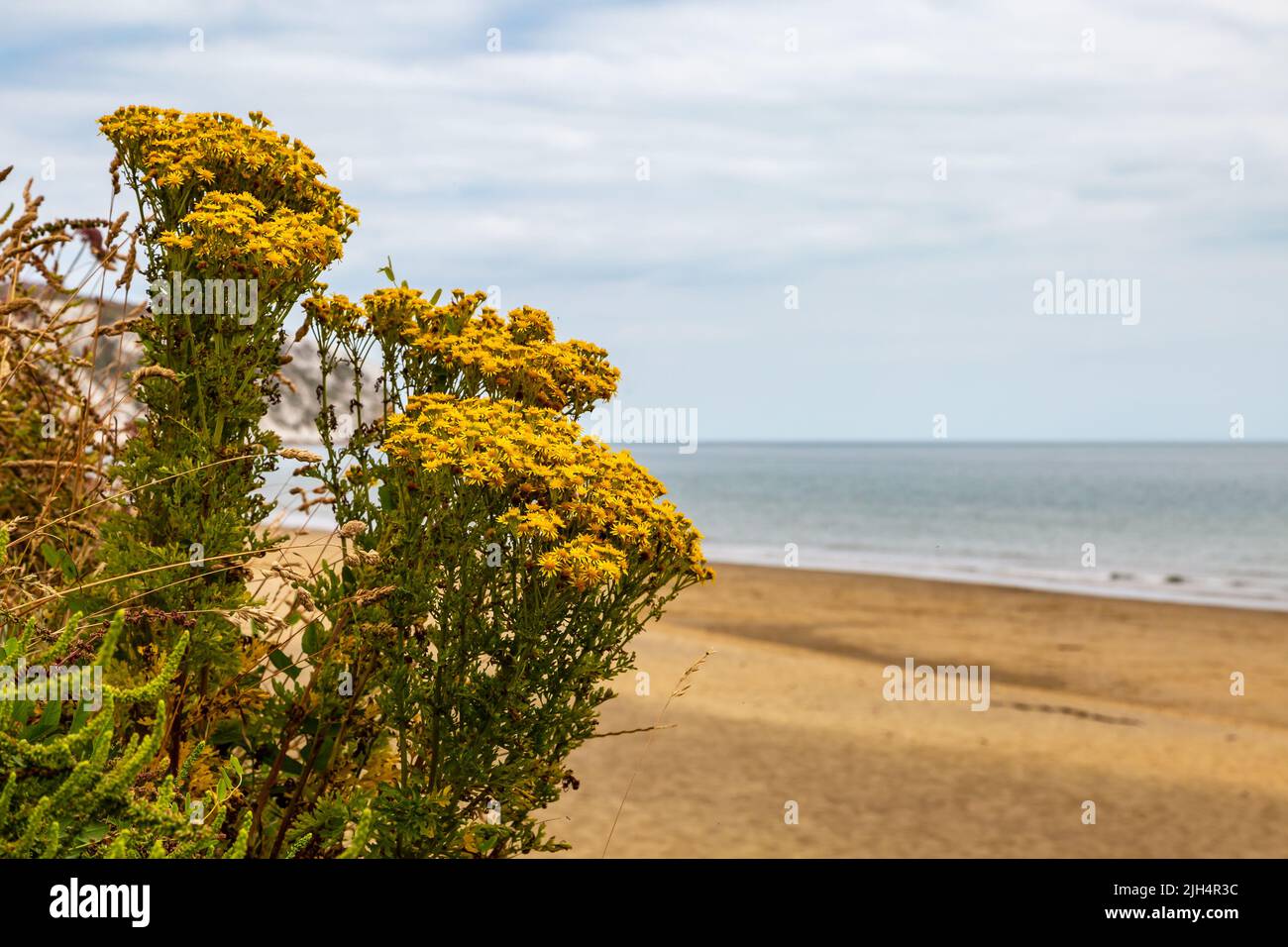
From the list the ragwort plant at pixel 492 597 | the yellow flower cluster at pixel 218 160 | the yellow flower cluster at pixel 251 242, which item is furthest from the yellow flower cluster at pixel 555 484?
the yellow flower cluster at pixel 218 160

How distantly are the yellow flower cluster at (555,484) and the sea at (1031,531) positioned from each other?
12.6ft

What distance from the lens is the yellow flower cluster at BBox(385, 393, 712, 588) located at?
3326 millimetres

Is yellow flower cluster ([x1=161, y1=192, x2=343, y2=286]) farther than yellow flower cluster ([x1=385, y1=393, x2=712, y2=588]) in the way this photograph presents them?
Yes

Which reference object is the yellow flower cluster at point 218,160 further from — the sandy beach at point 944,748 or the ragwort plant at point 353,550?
the sandy beach at point 944,748

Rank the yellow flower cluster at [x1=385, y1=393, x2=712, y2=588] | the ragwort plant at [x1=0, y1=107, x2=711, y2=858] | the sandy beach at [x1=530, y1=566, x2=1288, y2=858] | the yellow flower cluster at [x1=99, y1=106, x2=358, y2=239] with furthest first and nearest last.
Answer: the sandy beach at [x1=530, y1=566, x2=1288, y2=858] → the yellow flower cluster at [x1=99, y1=106, x2=358, y2=239] → the ragwort plant at [x1=0, y1=107, x2=711, y2=858] → the yellow flower cluster at [x1=385, y1=393, x2=712, y2=588]

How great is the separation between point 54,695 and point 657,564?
→ 1883 mm

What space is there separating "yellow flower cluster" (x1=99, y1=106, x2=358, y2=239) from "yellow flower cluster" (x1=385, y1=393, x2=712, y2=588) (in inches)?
50.9

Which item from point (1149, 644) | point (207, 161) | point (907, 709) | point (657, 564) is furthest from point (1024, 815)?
point (1149, 644)

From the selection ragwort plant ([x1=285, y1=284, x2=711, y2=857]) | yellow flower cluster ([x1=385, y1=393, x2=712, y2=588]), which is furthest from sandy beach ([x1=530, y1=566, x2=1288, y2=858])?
yellow flower cluster ([x1=385, y1=393, x2=712, y2=588])

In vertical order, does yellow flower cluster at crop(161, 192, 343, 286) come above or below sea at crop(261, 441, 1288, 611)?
above

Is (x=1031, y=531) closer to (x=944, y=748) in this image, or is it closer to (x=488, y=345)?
(x=944, y=748)

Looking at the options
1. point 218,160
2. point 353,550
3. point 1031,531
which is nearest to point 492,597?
point 353,550

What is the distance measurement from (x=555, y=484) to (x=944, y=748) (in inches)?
531

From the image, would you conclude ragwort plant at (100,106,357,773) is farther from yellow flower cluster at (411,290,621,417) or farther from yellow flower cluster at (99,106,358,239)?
yellow flower cluster at (411,290,621,417)
